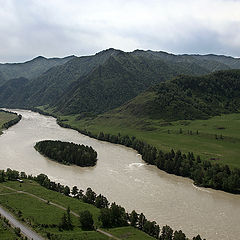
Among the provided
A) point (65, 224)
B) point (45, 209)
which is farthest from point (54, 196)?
point (65, 224)

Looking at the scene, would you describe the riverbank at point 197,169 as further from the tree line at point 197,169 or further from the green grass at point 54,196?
the green grass at point 54,196

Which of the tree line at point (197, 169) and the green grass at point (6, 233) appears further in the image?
the tree line at point (197, 169)

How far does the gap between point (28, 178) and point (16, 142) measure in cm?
7252

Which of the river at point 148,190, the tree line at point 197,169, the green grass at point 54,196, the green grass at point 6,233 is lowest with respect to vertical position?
the green grass at point 6,233

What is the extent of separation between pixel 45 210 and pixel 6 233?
16526mm

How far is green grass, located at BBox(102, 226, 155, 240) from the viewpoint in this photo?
59656 millimetres

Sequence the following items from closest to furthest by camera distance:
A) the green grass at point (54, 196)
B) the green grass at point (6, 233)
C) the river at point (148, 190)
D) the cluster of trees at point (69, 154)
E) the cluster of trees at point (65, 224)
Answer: the green grass at point (6, 233), the cluster of trees at point (65, 224), the river at point (148, 190), the green grass at point (54, 196), the cluster of trees at point (69, 154)

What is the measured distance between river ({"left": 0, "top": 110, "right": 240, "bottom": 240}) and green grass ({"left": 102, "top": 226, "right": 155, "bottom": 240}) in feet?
29.7

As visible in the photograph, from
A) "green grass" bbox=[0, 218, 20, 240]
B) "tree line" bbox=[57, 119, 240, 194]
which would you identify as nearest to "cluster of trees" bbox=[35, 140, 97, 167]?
"tree line" bbox=[57, 119, 240, 194]

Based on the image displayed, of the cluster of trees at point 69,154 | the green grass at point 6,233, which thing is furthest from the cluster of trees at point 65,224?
the cluster of trees at point 69,154

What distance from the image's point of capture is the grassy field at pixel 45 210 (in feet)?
196

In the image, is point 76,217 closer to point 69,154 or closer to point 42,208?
point 42,208

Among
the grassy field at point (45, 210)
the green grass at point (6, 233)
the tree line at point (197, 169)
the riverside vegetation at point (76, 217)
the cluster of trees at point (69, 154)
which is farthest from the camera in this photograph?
the cluster of trees at point (69, 154)

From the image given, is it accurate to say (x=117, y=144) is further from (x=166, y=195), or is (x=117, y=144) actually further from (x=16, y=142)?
(x=166, y=195)
